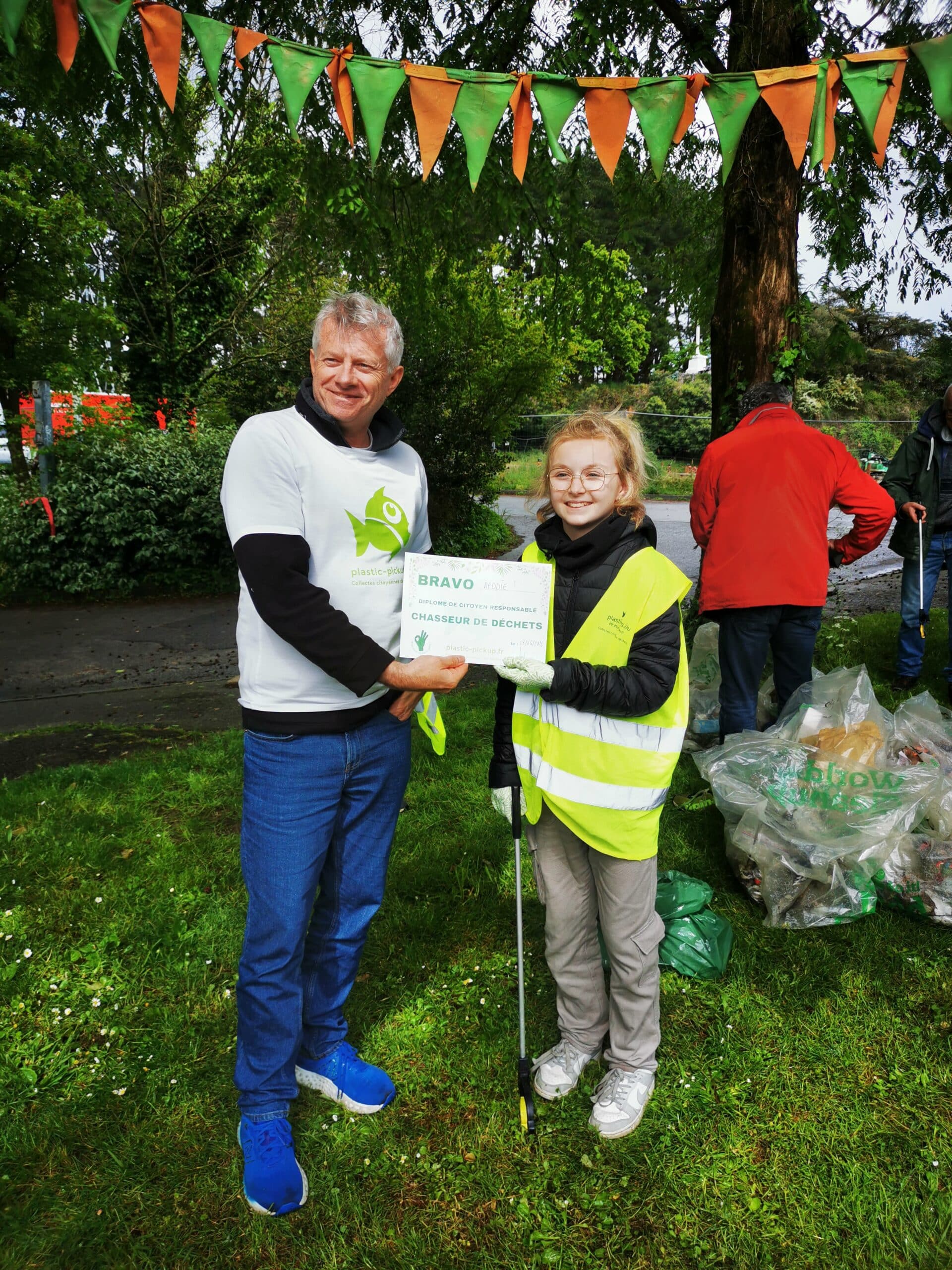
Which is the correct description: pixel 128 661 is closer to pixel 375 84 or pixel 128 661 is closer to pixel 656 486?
pixel 375 84

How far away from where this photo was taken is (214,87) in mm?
2852

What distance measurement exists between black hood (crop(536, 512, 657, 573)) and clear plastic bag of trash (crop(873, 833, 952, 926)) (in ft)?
5.81

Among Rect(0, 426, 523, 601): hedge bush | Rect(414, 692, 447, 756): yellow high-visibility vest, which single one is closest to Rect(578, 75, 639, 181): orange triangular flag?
Rect(414, 692, 447, 756): yellow high-visibility vest

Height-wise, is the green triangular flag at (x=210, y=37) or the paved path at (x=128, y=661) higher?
the green triangular flag at (x=210, y=37)

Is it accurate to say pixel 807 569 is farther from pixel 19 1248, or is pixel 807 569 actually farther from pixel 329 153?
pixel 329 153

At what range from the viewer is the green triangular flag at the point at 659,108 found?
8.41 ft

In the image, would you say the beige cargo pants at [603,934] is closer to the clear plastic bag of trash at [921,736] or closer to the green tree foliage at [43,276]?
the clear plastic bag of trash at [921,736]

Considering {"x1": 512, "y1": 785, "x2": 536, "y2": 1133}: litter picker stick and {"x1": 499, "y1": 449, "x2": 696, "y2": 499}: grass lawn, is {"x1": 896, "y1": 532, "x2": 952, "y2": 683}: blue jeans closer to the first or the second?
{"x1": 512, "y1": 785, "x2": 536, "y2": 1133}: litter picker stick

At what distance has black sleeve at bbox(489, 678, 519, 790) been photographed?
2.30m

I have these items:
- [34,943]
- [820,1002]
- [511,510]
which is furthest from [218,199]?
[820,1002]

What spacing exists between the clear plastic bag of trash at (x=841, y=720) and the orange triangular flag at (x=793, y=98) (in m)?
2.08

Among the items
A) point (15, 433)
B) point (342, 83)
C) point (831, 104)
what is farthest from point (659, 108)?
point (15, 433)

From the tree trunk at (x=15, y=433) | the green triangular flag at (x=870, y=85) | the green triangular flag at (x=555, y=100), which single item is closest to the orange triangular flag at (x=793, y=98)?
the green triangular flag at (x=870, y=85)

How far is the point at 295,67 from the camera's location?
2.53m
